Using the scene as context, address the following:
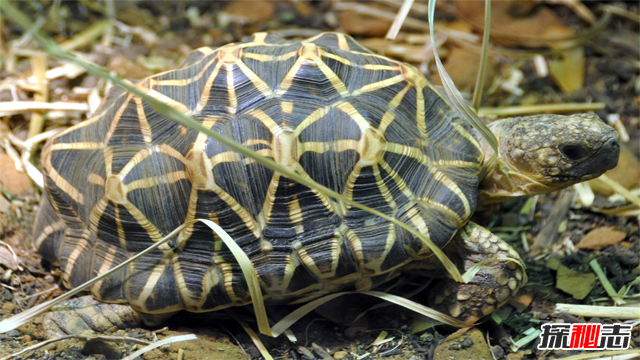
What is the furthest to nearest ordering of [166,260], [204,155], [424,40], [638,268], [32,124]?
1. [424,40]
2. [32,124]
3. [638,268]
4. [166,260]
5. [204,155]

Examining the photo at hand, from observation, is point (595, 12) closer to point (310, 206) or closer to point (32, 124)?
point (310, 206)

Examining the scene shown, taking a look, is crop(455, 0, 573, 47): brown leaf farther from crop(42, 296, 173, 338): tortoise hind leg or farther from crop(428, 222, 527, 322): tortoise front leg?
crop(42, 296, 173, 338): tortoise hind leg

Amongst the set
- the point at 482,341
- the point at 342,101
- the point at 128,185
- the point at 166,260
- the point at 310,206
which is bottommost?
the point at 482,341

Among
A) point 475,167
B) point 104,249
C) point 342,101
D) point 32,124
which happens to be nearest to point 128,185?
point 104,249

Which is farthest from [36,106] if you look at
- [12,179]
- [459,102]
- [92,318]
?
[459,102]

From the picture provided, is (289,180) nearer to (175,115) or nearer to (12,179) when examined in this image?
(175,115)

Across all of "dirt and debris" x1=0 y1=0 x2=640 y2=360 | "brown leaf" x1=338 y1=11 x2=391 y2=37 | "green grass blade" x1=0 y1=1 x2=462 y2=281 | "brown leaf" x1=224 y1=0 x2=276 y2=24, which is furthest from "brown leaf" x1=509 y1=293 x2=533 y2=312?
Result: "brown leaf" x1=224 y1=0 x2=276 y2=24

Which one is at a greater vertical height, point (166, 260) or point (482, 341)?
point (166, 260)
